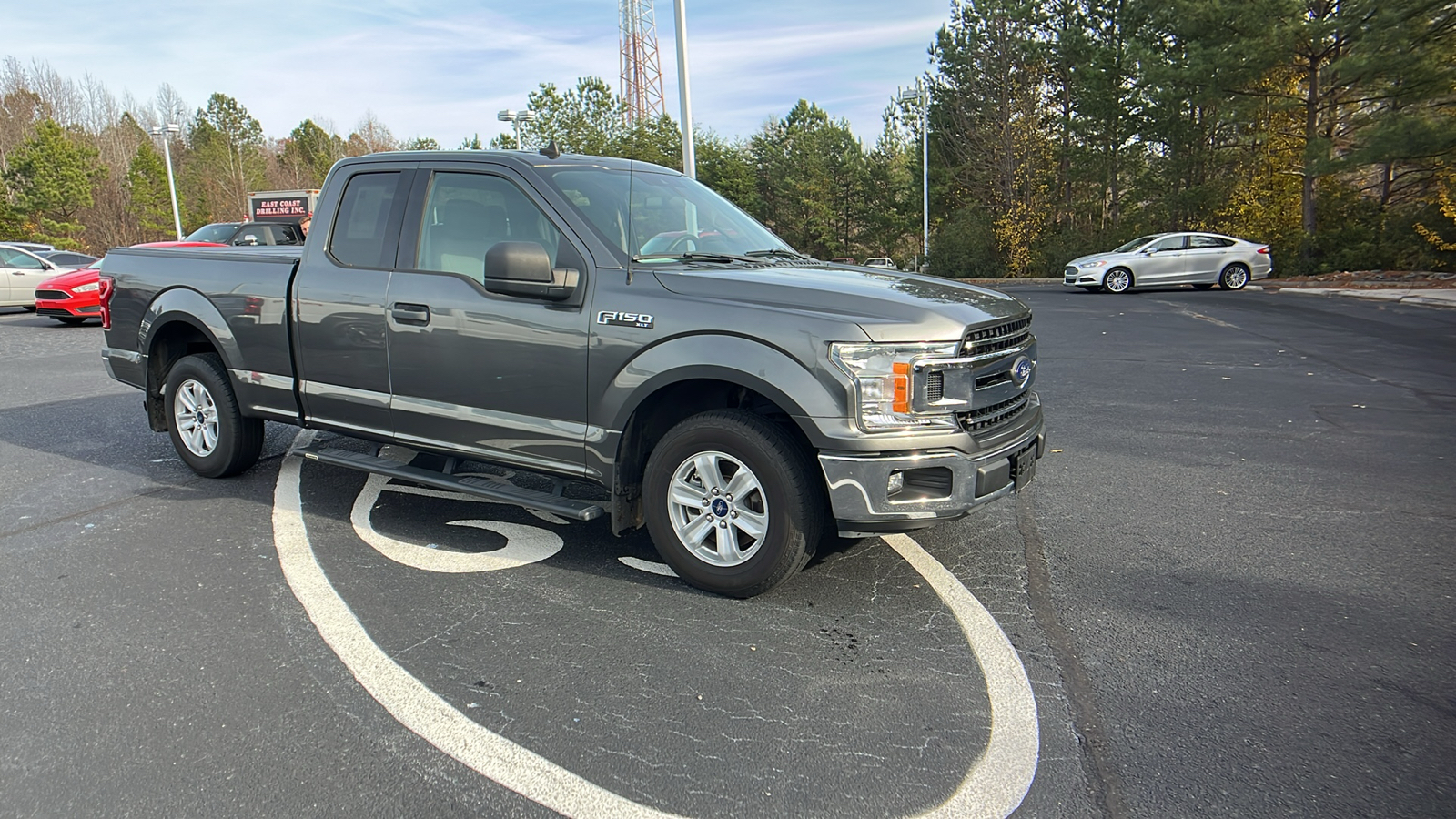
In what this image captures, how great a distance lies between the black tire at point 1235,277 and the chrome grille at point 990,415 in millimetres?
21625

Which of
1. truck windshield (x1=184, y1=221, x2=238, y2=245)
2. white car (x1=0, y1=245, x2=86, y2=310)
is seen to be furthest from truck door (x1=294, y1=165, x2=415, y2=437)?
truck windshield (x1=184, y1=221, x2=238, y2=245)

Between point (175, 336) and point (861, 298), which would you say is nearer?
point (861, 298)

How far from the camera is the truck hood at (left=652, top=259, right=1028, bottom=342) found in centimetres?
360

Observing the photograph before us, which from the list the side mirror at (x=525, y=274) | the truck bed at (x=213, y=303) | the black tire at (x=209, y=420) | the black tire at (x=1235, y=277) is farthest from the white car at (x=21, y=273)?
the black tire at (x=1235, y=277)

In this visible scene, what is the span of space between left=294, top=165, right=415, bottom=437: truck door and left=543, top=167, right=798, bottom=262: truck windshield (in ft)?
3.52

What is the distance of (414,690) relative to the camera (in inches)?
122

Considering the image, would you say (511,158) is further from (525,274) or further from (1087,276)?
(1087,276)

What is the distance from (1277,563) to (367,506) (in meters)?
4.85

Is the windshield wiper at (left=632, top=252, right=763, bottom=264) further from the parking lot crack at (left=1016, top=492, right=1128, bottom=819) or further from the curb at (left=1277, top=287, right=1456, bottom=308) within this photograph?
the curb at (left=1277, top=287, right=1456, bottom=308)

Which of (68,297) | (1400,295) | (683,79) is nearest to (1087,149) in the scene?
(1400,295)

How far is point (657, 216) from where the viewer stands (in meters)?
4.57

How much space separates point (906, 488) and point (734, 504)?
0.73 metres

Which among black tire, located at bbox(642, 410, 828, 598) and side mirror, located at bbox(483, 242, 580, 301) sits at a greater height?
side mirror, located at bbox(483, 242, 580, 301)

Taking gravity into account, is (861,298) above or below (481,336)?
above
